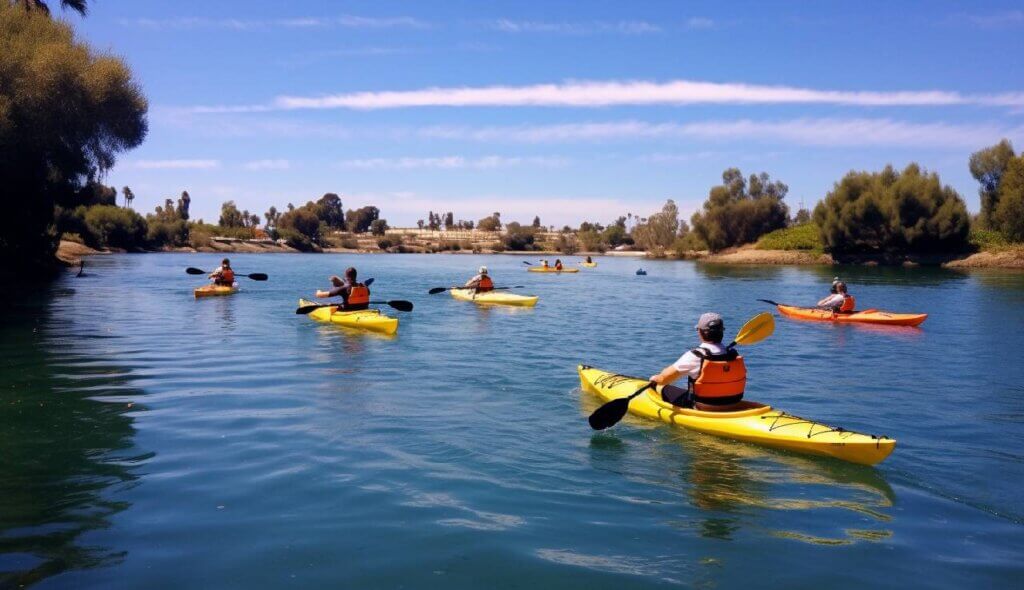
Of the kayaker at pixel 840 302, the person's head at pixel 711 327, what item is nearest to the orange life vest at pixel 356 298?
the person's head at pixel 711 327

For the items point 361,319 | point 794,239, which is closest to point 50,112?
point 361,319

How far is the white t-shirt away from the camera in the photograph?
860 cm

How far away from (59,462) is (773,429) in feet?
25.0

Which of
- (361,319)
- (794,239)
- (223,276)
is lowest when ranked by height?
(361,319)

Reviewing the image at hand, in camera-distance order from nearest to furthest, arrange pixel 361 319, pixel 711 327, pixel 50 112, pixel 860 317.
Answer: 1. pixel 711 327
2. pixel 361 319
3. pixel 860 317
4. pixel 50 112

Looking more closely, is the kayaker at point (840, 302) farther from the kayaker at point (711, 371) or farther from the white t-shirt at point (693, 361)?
the white t-shirt at point (693, 361)

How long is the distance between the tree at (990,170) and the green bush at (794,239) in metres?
14.1

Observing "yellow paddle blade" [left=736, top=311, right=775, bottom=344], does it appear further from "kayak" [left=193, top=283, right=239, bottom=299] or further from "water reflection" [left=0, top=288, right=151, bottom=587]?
"kayak" [left=193, top=283, right=239, bottom=299]

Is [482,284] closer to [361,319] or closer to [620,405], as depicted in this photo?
[361,319]

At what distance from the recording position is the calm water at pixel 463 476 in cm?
538

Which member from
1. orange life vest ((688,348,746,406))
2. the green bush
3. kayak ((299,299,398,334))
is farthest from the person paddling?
the green bush

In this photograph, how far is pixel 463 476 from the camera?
7.41 meters

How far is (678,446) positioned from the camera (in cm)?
862

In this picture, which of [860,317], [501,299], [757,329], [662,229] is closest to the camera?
[757,329]
